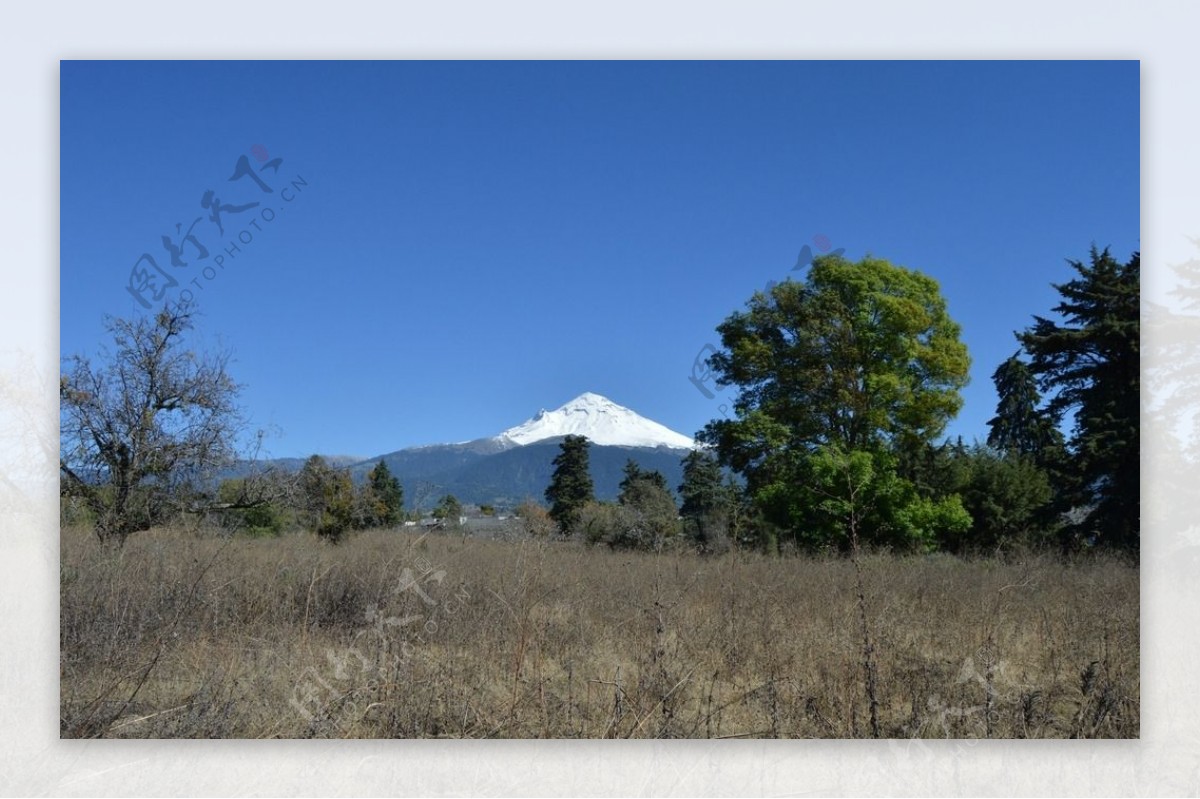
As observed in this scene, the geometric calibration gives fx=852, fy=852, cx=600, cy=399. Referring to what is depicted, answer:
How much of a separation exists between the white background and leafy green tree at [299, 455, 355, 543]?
8.62ft

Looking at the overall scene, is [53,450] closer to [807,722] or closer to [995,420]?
[807,722]

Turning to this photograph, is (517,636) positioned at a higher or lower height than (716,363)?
lower

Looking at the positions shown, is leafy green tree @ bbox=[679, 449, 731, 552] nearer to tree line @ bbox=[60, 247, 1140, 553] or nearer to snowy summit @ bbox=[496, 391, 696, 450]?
tree line @ bbox=[60, 247, 1140, 553]

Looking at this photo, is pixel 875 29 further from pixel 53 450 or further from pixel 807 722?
pixel 53 450

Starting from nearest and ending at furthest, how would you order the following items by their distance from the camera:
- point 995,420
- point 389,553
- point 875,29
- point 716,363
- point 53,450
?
point 875,29 → point 53,450 → point 389,553 → point 716,363 → point 995,420

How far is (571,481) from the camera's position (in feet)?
37.2

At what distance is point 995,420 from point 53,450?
11.4 m

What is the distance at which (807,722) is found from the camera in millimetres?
4258

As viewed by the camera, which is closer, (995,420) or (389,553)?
(389,553)

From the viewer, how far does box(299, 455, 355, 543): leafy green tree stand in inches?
280

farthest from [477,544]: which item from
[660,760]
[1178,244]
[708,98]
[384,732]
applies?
[1178,244]

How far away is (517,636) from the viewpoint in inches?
213

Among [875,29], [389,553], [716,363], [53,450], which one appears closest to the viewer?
[875,29]

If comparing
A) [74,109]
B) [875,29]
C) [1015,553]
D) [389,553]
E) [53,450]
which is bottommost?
[1015,553]
